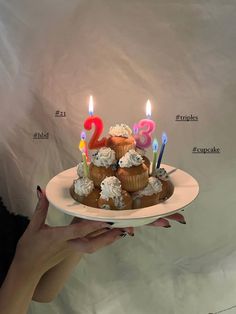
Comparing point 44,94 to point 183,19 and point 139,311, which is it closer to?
point 183,19

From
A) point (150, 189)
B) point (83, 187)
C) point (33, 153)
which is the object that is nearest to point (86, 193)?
point (83, 187)

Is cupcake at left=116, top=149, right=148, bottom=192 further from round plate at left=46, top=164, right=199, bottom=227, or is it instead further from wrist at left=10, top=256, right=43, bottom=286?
wrist at left=10, top=256, right=43, bottom=286

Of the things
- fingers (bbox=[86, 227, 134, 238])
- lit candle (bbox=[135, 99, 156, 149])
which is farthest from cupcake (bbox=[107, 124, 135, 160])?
fingers (bbox=[86, 227, 134, 238])

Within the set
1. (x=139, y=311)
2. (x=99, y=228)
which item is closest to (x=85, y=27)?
(x=99, y=228)

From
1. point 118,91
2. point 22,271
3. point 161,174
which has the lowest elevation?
point 22,271

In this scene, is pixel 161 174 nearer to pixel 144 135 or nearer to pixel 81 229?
pixel 144 135

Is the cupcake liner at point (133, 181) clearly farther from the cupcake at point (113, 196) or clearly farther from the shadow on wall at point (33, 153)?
the shadow on wall at point (33, 153)
